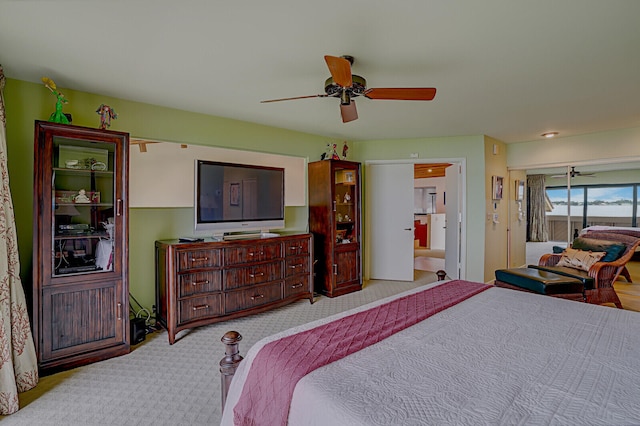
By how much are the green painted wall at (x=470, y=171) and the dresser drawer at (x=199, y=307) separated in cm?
350

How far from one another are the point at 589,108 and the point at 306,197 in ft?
11.3

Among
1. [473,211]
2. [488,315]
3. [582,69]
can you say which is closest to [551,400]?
[488,315]

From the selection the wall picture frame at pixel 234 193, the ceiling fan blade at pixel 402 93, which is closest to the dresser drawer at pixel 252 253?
the wall picture frame at pixel 234 193

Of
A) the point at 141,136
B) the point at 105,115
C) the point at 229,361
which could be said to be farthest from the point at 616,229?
the point at 105,115

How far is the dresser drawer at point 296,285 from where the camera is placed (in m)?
3.90

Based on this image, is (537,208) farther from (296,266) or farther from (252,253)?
(252,253)

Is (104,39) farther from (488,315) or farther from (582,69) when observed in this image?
(582,69)

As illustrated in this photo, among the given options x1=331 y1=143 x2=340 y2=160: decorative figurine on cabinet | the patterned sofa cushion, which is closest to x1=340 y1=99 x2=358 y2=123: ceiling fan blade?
x1=331 y1=143 x2=340 y2=160: decorative figurine on cabinet

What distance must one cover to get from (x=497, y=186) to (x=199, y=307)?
4685mm

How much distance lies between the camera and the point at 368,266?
17.7 ft

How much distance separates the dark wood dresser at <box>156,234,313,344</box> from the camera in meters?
3.06

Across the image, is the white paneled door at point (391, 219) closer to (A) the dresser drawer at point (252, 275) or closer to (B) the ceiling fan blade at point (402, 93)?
(A) the dresser drawer at point (252, 275)

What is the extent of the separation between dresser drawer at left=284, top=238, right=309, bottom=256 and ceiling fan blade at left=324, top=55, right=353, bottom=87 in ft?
7.24

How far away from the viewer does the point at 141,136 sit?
3301mm
